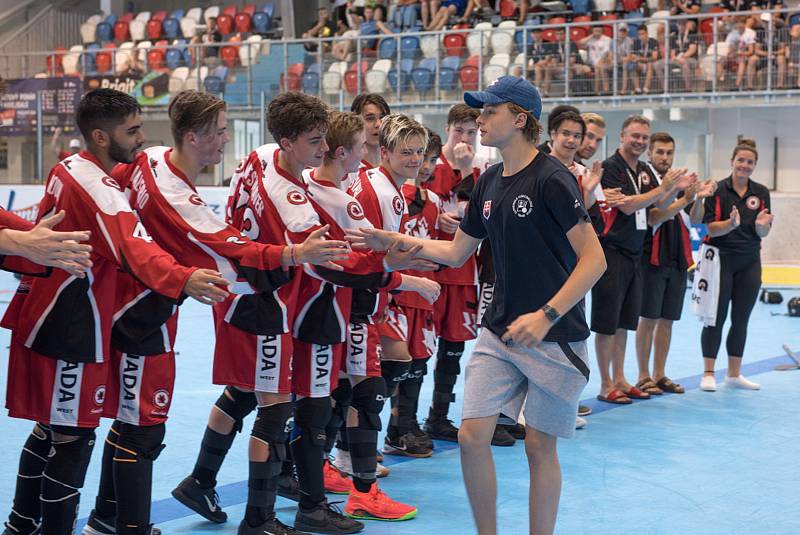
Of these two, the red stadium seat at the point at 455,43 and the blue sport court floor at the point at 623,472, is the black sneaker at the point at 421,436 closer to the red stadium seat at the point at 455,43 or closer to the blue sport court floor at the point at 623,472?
the blue sport court floor at the point at 623,472

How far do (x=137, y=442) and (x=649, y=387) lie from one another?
4.90 metres

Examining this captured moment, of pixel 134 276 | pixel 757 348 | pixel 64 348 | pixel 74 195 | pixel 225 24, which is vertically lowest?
pixel 757 348

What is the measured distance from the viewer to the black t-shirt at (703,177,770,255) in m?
7.92

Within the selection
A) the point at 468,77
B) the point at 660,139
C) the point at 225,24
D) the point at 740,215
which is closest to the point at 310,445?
the point at 660,139

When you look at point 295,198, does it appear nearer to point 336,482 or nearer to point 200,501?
point 200,501

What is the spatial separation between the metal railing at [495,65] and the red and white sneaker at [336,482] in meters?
12.1

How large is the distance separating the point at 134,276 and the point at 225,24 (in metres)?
21.9

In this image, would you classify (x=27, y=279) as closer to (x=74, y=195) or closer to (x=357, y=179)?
(x=74, y=195)

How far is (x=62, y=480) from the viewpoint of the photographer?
3.62 m

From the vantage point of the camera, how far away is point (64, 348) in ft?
11.8

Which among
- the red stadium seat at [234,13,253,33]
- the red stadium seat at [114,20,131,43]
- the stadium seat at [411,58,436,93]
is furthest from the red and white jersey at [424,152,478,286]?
the red stadium seat at [114,20,131,43]

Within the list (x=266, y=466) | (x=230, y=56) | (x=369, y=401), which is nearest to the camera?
(x=266, y=466)

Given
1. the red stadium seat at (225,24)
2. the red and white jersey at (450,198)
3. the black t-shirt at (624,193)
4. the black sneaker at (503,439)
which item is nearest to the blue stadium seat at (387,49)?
the red stadium seat at (225,24)

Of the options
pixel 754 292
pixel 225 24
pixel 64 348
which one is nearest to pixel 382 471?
pixel 64 348
